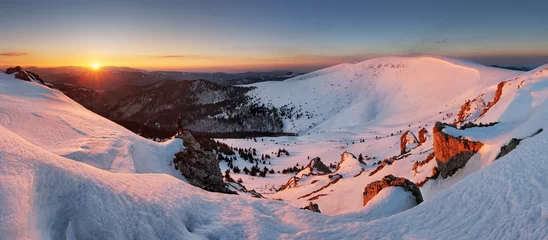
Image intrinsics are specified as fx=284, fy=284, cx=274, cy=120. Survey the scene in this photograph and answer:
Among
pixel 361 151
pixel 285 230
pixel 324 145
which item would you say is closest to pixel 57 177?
pixel 285 230

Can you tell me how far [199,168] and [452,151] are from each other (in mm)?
20629

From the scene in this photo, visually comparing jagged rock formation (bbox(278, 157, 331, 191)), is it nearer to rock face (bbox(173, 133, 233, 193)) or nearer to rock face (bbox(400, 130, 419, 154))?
rock face (bbox(400, 130, 419, 154))

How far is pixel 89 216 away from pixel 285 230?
5.95 metres

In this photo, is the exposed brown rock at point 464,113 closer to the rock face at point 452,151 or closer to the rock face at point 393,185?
the rock face at point 452,151

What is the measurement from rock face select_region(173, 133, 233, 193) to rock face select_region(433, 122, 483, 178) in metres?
18.3

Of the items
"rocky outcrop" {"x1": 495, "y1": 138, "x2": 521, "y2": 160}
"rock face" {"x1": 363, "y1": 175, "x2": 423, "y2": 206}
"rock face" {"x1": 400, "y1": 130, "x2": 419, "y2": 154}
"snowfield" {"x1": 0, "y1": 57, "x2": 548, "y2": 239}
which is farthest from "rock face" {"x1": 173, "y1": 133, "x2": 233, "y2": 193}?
"rock face" {"x1": 400, "y1": 130, "x2": 419, "y2": 154}

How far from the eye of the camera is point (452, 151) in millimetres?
23438

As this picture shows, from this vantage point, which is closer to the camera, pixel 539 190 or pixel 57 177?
pixel 57 177

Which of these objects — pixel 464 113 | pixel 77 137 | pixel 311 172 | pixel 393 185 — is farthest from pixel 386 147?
pixel 77 137

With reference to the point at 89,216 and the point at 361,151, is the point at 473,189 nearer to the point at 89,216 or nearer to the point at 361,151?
the point at 89,216

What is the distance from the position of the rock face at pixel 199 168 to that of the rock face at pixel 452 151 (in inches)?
720

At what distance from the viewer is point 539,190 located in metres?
8.23

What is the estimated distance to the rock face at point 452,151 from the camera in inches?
884

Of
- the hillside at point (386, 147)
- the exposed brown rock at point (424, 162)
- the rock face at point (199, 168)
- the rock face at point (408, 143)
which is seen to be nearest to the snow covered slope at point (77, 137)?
the rock face at point (199, 168)
